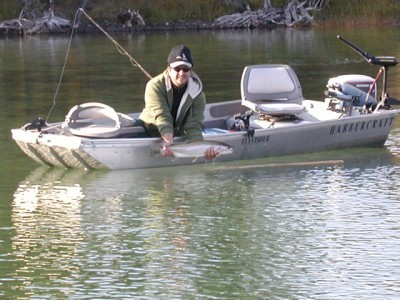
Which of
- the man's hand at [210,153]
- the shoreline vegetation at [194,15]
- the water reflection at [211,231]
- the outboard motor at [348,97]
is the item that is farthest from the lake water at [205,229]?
the shoreline vegetation at [194,15]

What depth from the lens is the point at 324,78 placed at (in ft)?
73.0

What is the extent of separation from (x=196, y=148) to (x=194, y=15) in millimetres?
30099

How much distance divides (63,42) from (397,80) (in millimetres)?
14815

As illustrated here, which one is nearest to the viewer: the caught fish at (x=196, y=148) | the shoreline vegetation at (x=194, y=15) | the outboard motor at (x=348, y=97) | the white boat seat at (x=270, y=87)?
the caught fish at (x=196, y=148)

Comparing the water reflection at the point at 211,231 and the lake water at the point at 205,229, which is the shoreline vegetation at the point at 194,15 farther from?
the water reflection at the point at 211,231

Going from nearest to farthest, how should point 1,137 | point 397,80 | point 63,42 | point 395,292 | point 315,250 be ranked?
point 395,292 < point 315,250 < point 1,137 < point 397,80 < point 63,42

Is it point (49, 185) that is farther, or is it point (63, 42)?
point (63, 42)

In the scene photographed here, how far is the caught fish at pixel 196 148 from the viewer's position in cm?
1196

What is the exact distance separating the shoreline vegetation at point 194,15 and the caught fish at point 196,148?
27.1m

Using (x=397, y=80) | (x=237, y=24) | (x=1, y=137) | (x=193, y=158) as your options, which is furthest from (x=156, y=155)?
(x=237, y=24)

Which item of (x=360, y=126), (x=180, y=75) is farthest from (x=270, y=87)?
(x=180, y=75)

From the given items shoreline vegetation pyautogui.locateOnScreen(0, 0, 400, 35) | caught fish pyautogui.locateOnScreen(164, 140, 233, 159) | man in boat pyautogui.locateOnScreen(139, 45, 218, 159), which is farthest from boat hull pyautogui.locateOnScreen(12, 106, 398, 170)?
shoreline vegetation pyautogui.locateOnScreen(0, 0, 400, 35)

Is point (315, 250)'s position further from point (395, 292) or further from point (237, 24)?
point (237, 24)

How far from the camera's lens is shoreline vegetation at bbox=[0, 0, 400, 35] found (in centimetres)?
3944
